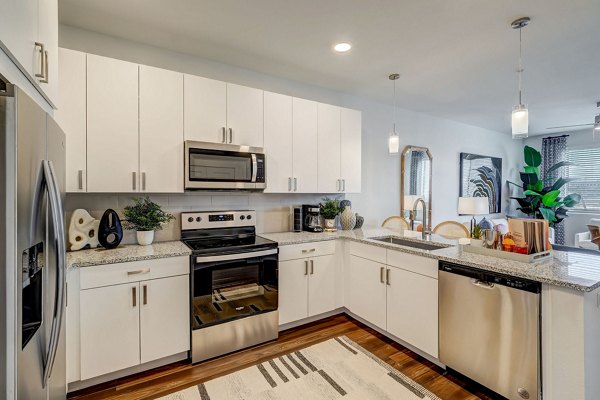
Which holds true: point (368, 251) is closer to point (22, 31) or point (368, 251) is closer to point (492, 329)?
point (492, 329)

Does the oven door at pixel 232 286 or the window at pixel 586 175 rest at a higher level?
the window at pixel 586 175

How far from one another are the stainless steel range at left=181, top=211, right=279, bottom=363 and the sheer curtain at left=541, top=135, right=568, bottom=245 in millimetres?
6649

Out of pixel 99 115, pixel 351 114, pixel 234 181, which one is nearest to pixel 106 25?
pixel 99 115

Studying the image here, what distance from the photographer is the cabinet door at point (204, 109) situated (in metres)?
2.47

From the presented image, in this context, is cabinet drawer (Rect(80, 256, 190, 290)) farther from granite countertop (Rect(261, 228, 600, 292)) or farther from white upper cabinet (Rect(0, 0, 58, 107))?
granite countertop (Rect(261, 228, 600, 292))

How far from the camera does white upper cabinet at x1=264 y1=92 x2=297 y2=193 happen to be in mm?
2902

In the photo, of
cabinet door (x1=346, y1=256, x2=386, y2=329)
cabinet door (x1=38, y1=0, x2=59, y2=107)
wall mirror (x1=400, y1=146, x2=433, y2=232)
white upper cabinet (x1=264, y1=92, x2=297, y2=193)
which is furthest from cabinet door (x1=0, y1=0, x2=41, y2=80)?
wall mirror (x1=400, y1=146, x2=433, y2=232)

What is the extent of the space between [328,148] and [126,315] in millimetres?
2419

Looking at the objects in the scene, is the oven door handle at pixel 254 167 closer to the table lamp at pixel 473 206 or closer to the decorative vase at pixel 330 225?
the decorative vase at pixel 330 225

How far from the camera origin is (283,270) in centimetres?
271

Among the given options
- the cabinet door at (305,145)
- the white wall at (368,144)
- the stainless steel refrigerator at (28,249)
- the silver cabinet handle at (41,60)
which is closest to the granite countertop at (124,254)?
the white wall at (368,144)

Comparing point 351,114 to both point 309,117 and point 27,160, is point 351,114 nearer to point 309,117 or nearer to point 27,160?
point 309,117

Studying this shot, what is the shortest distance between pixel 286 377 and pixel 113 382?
4.06 ft

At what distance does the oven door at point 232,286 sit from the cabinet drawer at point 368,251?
85cm
